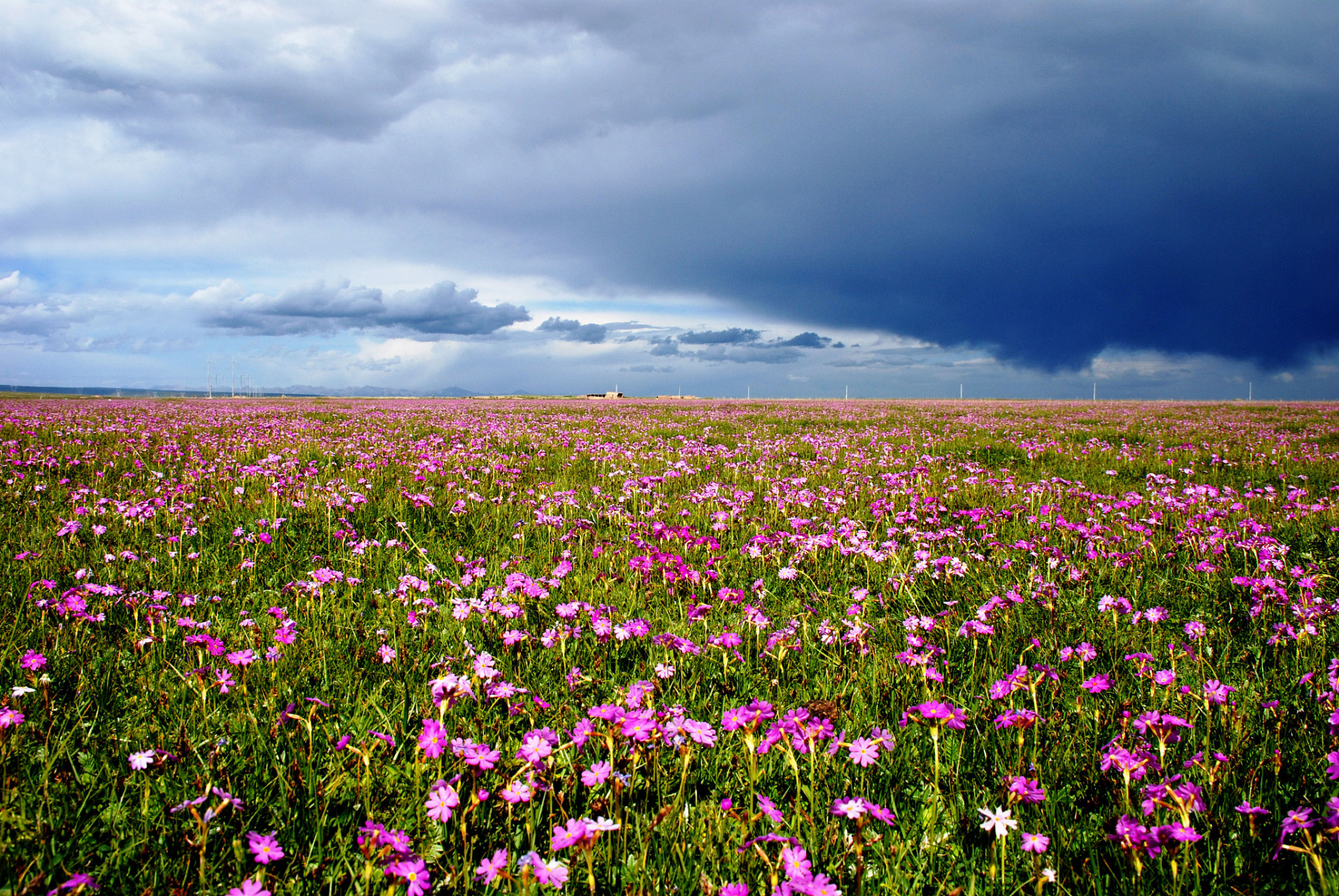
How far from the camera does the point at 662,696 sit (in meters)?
2.82

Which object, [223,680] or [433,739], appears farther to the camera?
[223,680]

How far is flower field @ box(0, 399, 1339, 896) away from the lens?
72.5 inches

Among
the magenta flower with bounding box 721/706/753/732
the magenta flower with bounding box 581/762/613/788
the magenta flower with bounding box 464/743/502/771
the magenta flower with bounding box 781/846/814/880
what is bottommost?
the magenta flower with bounding box 781/846/814/880

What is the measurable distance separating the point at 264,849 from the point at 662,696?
1.58 m

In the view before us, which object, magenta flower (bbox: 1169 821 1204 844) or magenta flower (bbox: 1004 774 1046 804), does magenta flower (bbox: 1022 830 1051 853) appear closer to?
magenta flower (bbox: 1004 774 1046 804)

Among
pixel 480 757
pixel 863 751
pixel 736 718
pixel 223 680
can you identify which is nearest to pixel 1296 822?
pixel 863 751

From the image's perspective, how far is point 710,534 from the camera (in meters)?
5.63

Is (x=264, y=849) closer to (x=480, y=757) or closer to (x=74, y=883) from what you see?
(x=74, y=883)

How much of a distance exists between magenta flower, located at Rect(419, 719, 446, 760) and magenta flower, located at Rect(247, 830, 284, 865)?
445 mm

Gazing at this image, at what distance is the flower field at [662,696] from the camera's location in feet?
6.04

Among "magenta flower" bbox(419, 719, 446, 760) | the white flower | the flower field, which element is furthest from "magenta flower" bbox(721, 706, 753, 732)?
"magenta flower" bbox(419, 719, 446, 760)

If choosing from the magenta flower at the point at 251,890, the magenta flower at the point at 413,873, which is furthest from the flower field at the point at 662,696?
the magenta flower at the point at 251,890

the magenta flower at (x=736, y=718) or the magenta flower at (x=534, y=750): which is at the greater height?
the magenta flower at (x=736, y=718)

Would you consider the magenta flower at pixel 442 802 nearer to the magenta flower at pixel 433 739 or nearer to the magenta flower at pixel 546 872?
the magenta flower at pixel 433 739
